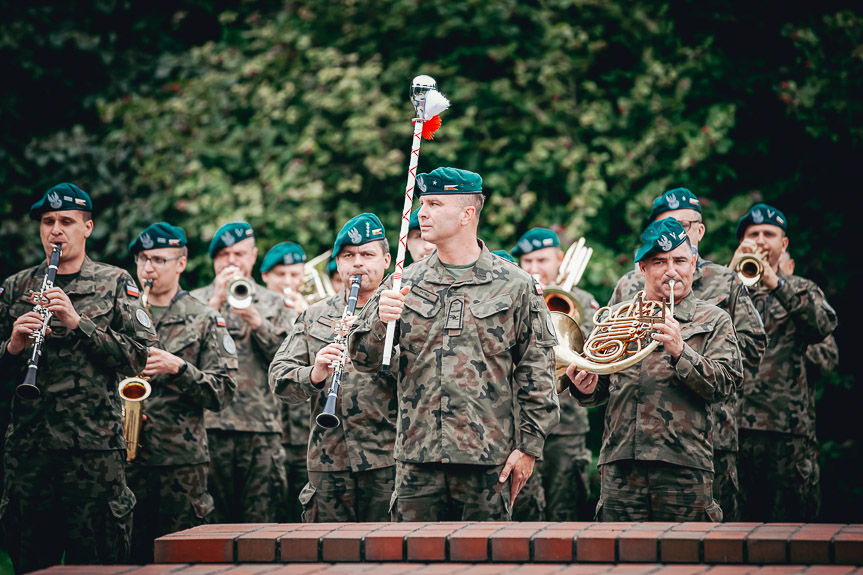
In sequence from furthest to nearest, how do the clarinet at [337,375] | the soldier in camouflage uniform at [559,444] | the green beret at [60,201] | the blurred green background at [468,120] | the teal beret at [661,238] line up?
the blurred green background at [468,120], the soldier in camouflage uniform at [559,444], the green beret at [60,201], the teal beret at [661,238], the clarinet at [337,375]

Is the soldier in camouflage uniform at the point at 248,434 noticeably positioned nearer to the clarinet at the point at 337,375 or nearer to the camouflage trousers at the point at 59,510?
the camouflage trousers at the point at 59,510

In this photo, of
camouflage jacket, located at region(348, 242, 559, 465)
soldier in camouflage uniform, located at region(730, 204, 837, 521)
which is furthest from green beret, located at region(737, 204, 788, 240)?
camouflage jacket, located at region(348, 242, 559, 465)

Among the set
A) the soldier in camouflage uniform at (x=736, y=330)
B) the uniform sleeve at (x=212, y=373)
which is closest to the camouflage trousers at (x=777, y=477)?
the soldier in camouflage uniform at (x=736, y=330)

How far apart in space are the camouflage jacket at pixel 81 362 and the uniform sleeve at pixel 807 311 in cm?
468

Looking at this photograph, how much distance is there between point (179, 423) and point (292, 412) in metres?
2.27

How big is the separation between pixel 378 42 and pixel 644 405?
7126 mm

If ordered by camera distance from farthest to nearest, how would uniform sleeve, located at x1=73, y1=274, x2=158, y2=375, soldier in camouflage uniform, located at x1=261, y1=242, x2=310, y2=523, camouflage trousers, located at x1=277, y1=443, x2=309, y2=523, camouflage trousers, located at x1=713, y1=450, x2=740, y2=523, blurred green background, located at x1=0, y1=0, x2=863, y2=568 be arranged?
blurred green background, located at x1=0, y1=0, x2=863, y2=568
camouflage trousers, located at x1=277, y1=443, x2=309, y2=523
soldier in camouflage uniform, located at x1=261, y1=242, x2=310, y2=523
camouflage trousers, located at x1=713, y1=450, x2=740, y2=523
uniform sleeve, located at x1=73, y1=274, x2=158, y2=375

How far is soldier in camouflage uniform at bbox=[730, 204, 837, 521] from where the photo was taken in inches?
324

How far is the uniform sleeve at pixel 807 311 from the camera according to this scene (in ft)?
26.2

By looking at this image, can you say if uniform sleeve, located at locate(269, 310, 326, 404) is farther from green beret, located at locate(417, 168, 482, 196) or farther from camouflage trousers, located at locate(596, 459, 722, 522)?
camouflage trousers, located at locate(596, 459, 722, 522)

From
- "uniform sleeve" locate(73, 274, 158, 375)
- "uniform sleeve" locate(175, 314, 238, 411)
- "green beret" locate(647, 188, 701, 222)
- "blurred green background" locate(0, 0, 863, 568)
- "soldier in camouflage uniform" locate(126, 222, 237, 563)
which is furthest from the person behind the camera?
"blurred green background" locate(0, 0, 863, 568)

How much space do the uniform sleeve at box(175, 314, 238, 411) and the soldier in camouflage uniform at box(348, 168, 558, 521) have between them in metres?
1.83

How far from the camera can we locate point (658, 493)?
20.3 feet

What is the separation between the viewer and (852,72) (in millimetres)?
9875
